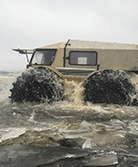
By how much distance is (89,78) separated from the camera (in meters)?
4.54

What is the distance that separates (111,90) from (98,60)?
1160 mm

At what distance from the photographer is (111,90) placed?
434 cm

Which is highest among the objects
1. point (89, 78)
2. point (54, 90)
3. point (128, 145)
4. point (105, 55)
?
point (105, 55)

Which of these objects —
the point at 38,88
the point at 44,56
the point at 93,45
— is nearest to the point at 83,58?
the point at 93,45

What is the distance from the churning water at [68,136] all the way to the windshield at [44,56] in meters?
1.70

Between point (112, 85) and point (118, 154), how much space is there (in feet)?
8.67

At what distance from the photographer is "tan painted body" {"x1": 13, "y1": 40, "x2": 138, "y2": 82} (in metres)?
4.92

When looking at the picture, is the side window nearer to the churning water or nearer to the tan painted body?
the tan painted body

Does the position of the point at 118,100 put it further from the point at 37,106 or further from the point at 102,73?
the point at 37,106

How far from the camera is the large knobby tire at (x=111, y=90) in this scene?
4309mm

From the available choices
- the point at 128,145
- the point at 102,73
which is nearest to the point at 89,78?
the point at 102,73

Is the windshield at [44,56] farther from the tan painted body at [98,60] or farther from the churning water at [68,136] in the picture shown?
the churning water at [68,136]

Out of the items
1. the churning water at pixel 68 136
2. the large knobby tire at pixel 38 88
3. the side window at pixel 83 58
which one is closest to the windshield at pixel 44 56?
the side window at pixel 83 58

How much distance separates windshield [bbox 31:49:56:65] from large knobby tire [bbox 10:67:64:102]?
0.80 meters
